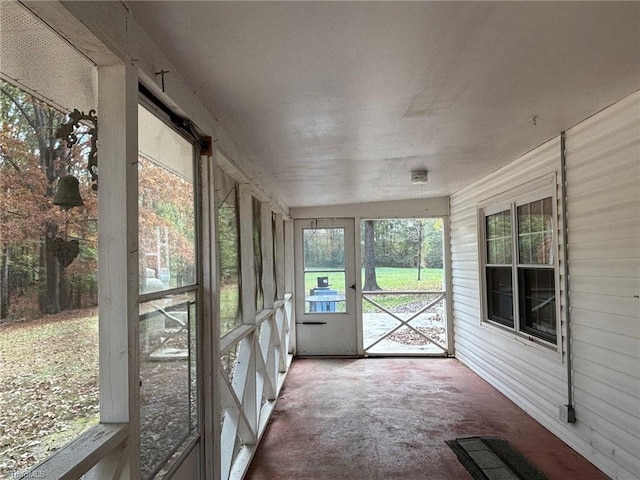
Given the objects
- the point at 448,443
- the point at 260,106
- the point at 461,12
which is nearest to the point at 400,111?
the point at 260,106

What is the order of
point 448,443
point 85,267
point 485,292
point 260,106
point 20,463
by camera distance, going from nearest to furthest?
point 20,463, point 85,267, point 260,106, point 448,443, point 485,292

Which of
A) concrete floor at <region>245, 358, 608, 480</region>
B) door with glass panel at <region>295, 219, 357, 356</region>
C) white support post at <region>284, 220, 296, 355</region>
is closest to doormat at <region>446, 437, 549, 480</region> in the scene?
concrete floor at <region>245, 358, 608, 480</region>

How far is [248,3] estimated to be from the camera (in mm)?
1331

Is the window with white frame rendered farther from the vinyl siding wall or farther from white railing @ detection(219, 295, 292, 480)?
white railing @ detection(219, 295, 292, 480)

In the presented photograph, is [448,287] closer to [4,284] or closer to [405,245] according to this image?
[405,245]

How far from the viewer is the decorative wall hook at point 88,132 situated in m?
1.19

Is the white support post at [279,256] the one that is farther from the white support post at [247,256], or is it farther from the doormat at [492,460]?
the doormat at [492,460]

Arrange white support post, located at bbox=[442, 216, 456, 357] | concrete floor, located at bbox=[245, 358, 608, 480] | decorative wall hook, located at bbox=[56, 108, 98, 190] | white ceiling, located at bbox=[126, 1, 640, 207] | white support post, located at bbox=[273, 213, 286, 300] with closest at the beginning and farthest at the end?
decorative wall hook, located at bbox=[56, 108, 98, 190] → white ceiling, located at bbox=[126, 1, 640, 207] → concrete floor, located at bbox=[245, 358, 608, 480] → white support post, located at bbox=[273, 213, 286, 300] → white support post, located at bbox=[442, 216, 456, 357]

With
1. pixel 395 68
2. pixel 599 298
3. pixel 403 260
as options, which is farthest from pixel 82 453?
pixel 403 260

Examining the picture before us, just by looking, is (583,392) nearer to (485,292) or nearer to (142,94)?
(485,292)

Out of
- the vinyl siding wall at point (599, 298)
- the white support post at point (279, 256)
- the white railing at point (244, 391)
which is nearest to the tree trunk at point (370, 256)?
the white support post at point (279, 256)

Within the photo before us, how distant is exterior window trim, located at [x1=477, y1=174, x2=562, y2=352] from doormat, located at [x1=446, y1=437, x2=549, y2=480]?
0.86 meters

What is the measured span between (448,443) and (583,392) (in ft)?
3.38

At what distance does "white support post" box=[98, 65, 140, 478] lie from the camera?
4.21 feet
